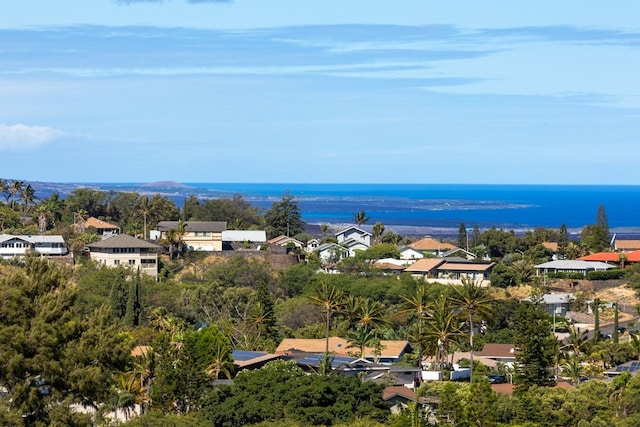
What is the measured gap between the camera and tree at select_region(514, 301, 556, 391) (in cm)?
5394

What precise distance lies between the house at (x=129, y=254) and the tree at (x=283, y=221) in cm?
2679

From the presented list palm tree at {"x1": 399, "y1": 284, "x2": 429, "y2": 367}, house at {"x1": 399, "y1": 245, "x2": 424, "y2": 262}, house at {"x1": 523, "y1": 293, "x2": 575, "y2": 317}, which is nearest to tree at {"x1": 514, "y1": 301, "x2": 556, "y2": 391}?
palm tree at {"x1": 399, "y1": 284, "x2": 429, "y2": 367}

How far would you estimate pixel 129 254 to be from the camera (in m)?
90.3

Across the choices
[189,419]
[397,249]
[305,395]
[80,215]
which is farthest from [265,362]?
[80,215]

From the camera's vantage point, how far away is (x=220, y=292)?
7862 cm

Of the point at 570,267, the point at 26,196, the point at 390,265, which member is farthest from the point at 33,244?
the point at 570,267

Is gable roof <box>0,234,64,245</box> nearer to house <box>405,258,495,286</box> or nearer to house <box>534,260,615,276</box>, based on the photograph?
house <box>405,258,495,286</box>

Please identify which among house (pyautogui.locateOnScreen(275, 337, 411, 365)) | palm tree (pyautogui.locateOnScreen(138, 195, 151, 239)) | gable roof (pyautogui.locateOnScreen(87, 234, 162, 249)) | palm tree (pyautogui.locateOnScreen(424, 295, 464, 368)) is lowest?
house (pyautogui.locateOnScreen(275, 337, 411, 365))

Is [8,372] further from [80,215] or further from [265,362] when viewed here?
[80,215]

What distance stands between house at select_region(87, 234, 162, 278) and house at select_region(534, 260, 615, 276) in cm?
2761

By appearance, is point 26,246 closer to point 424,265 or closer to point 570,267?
point 424,265

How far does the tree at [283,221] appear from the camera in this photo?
118 m

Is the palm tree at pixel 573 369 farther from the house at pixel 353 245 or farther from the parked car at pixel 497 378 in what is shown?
the house at pixel 353 245

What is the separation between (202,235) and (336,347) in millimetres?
38402
